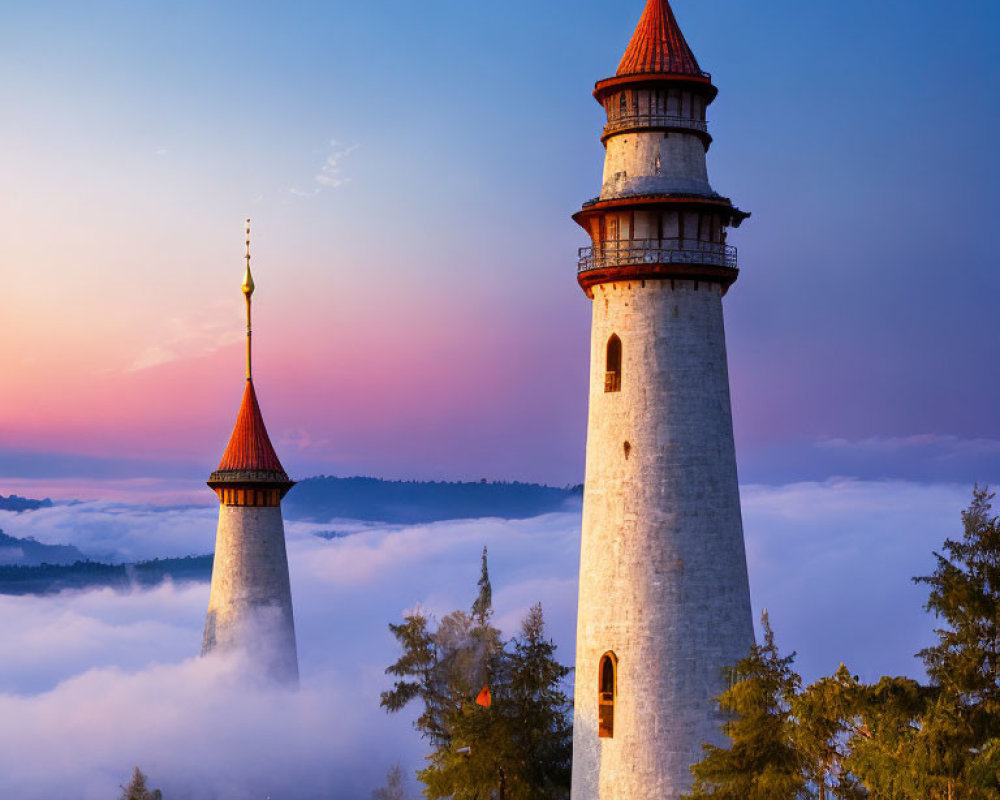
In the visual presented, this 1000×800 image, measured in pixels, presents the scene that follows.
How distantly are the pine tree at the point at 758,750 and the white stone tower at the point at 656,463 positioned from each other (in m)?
2.06

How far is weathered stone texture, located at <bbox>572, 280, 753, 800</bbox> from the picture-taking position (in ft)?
108

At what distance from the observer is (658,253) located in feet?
112

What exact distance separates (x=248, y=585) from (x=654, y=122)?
24.0m

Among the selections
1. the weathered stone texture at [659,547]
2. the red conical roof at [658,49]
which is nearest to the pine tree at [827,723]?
the weathered stone texture at [659,547]

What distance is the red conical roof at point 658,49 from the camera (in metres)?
35.2

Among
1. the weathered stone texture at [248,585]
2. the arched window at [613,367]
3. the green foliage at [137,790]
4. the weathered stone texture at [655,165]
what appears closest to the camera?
the arched window at [613,367]

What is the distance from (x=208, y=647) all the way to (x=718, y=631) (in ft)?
80.0

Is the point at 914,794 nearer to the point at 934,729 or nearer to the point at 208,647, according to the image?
the point at 934,729

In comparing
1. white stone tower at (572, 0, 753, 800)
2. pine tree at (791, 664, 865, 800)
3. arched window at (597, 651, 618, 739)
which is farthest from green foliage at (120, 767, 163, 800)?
pine tree at (791, 664, 865, 800)

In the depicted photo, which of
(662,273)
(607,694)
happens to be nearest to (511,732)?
(607,694)

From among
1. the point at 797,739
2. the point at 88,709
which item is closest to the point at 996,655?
the point at 797,739

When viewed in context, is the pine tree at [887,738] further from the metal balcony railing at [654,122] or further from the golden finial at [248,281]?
the golden finial at [248,281]

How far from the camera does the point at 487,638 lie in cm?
4703

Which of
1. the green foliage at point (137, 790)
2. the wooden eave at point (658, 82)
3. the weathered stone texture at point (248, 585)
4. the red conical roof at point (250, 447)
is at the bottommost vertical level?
the green foliage at point (137, 790)
